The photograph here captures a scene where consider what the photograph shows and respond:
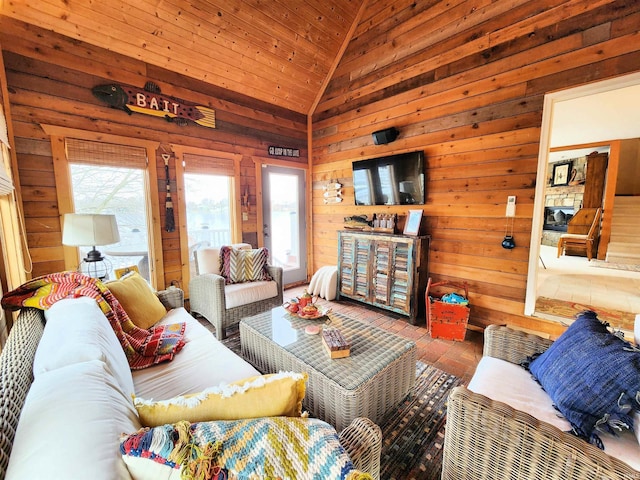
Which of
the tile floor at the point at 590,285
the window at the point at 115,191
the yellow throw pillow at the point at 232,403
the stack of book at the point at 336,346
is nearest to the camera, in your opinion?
the yellow throw pillow at the point at 232,403

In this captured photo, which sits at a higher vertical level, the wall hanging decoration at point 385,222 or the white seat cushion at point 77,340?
the wall hanging decoration at point 385,222

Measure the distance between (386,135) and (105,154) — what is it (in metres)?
3.15

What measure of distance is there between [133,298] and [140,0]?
2679 millimetres

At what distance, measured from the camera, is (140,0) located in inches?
97.3

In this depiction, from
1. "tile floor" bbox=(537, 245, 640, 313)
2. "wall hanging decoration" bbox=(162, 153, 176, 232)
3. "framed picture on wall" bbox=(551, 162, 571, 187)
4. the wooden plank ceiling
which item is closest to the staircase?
"tile floor" bbox=(537, 245, 640, 313)

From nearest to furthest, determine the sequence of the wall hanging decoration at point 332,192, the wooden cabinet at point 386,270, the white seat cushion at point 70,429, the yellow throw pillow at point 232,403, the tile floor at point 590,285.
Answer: the white seat cushion at point 70,429 → the yellow throw pillow at point 232,403 → the wooden cabinet at point 386,270 → the tile floor at point 590,285 → the wall hanging decoration at point 332,192

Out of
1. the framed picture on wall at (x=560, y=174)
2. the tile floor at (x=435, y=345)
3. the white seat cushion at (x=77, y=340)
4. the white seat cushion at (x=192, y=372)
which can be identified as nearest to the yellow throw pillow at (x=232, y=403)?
the white seat cushion at (x=77, y=340)

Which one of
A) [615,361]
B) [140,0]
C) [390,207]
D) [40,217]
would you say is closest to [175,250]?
[40,217]

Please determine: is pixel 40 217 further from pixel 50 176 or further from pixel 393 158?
pixel 393 158

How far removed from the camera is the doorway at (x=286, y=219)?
4203 millimetres

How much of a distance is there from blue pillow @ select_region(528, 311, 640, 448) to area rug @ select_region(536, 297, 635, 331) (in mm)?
1989

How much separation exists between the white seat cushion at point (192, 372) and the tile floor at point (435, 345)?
64.7 inches

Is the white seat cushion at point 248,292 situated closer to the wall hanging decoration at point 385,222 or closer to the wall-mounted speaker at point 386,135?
the wall hanging decoration at point 385,222

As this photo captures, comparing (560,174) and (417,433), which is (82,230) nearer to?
(417,433)
